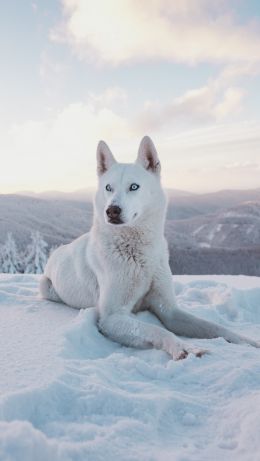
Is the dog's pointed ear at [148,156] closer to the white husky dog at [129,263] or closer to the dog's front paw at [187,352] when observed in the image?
the white husky dog at [129,263]

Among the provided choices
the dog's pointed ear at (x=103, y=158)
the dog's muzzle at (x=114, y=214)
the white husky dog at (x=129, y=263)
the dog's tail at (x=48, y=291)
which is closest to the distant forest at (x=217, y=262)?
the dog's tail at (x=48, y=291)

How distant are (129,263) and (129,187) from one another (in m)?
0.87

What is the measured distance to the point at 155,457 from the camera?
1569mm

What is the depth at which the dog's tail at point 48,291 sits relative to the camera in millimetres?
5285

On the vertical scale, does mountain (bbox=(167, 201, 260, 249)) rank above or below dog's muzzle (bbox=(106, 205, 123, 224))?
below

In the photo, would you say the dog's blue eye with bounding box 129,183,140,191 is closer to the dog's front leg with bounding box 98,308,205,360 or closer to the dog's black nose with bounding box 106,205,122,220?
the dog's black nose with bounding box 106,205,122,220

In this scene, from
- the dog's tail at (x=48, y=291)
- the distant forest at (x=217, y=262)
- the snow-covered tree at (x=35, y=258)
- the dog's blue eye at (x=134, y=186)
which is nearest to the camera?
the dog's blue eye at (x=134, y=186)

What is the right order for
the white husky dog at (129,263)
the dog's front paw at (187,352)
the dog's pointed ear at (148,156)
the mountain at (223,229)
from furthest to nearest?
the mountain at (223,229) → the dog's pointed ear at (148,156) → the white husky dog at (129,263) → the dog's front paw at (187,352)

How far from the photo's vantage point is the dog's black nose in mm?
3869

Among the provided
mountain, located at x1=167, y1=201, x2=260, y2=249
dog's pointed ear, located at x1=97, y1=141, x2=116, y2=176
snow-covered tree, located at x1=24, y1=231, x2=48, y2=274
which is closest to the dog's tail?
dog's pointed ear, located at x1=97, y1=141, x2=116, y2=176

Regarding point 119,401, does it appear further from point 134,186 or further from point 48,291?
point 48,291

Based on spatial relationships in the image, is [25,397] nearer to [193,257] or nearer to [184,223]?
[193,257]

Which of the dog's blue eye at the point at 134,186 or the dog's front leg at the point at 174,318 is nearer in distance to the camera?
the dog's front leg at the point at 174,318

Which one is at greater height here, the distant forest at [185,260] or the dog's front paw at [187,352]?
the dog's front paw at [187,352]
